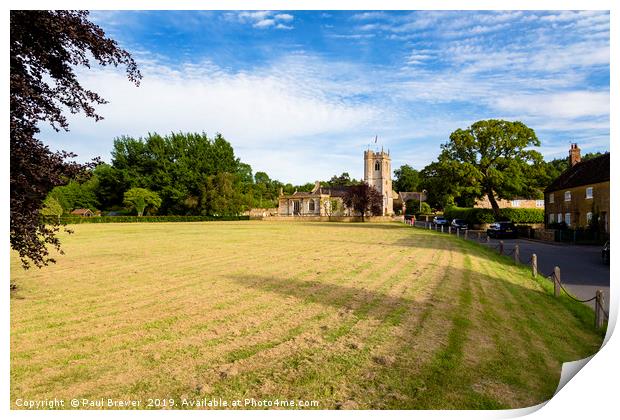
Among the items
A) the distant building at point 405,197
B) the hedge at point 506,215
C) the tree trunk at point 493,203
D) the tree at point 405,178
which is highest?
the tree at point 405,178

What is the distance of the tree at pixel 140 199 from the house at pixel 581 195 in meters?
44.5

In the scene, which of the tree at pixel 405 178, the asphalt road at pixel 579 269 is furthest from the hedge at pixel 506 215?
the tree at pixel 405 178

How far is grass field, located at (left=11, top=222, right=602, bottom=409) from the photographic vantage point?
14.3 ft

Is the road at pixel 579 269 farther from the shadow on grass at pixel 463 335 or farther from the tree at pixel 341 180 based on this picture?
the tree at pixel 341 180

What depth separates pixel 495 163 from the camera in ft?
121

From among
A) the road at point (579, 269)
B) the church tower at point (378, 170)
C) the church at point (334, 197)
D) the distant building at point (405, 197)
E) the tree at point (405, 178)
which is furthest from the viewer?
the tree at point (405, 178)

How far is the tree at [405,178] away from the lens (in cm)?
10575

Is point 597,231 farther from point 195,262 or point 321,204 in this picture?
point 321,204

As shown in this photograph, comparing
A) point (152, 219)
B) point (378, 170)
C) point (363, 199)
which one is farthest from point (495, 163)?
point (378, 170)

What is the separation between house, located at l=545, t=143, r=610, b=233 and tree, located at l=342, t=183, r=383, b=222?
970 inches

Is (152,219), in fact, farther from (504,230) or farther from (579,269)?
(579,269)

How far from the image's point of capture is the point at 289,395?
14.0ft
